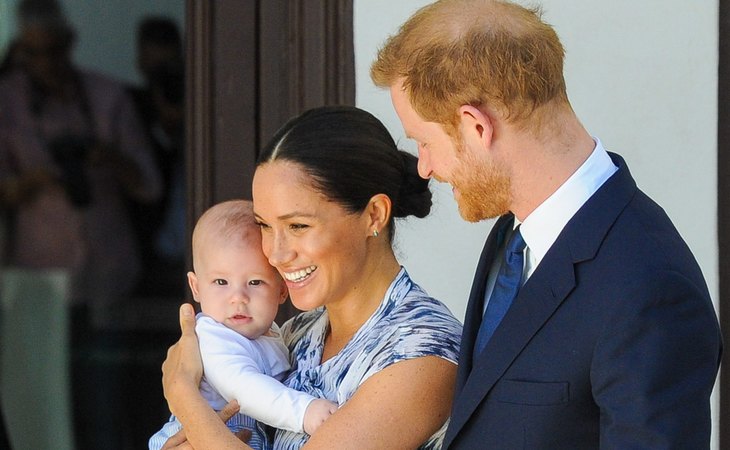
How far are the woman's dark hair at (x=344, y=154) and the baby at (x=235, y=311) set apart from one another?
0.20m

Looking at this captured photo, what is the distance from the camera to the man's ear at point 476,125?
184cm

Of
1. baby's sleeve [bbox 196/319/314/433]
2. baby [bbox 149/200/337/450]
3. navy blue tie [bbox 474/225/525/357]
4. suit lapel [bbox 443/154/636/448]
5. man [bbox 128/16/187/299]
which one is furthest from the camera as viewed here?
man [bbox 128/16/187/299]

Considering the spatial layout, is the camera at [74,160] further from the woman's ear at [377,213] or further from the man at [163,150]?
the woman's ear at [377,213]

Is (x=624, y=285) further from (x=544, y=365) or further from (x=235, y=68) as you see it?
→ (x=235, y=68)

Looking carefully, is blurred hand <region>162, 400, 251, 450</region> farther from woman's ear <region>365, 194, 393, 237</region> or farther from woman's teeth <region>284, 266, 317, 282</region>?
woman's ear <region>365, 194, 393, 237</region>

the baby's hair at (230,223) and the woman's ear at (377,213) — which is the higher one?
the woman's ear at (377,213)

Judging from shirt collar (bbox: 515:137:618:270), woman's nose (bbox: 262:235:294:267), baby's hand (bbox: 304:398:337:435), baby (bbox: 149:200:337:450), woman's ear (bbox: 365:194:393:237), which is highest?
shirt collar (bbox: 515:137:618:270)

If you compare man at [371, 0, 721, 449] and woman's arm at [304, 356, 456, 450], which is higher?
man at [371, 0, 721, 449]

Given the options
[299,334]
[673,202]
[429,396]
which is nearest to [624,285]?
[429,396]

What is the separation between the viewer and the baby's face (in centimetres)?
237

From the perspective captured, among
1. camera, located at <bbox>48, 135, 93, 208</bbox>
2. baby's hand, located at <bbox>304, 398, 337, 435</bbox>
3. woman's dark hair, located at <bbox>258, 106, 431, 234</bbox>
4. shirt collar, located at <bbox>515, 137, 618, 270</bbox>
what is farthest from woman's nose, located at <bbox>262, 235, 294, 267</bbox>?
camera, located at <bbox>48, 135, 93, 208</bbox>

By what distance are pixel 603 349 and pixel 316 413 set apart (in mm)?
627
